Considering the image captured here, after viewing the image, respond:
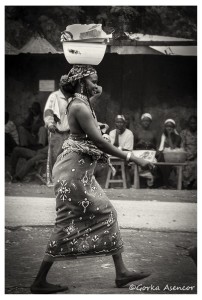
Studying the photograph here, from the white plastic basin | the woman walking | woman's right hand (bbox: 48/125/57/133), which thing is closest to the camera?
the woman walking

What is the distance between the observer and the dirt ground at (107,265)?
393 cm

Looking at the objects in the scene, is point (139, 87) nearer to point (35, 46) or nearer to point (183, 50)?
point (183, 50)

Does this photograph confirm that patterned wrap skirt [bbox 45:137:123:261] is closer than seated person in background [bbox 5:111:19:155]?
Yes

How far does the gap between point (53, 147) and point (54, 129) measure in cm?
18

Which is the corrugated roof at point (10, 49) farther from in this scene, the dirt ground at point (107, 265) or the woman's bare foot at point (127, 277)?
the woman's bare foot at point (127, 277)

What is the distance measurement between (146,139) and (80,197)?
4.05ft

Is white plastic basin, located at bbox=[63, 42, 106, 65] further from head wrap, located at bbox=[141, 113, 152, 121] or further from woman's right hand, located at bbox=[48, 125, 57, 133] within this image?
head wrap, located at bbox=[141, 113, 152, 121]

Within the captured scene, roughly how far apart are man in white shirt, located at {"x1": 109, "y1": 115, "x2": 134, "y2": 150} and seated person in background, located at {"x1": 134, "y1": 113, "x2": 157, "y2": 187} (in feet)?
0.28

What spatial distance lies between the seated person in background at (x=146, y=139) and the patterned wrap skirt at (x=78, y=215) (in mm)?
940

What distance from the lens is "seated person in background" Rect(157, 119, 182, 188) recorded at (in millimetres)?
4457

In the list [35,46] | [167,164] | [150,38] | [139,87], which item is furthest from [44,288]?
[150,38]

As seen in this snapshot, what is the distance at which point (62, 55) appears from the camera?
4.14m

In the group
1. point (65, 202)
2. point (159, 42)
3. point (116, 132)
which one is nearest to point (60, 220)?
point (65, 202)

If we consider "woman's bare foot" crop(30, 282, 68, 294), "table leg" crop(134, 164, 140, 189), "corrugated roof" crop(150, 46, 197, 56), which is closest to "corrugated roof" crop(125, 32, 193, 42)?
"corrugated roof" crop(150, 46, 197, 56)
